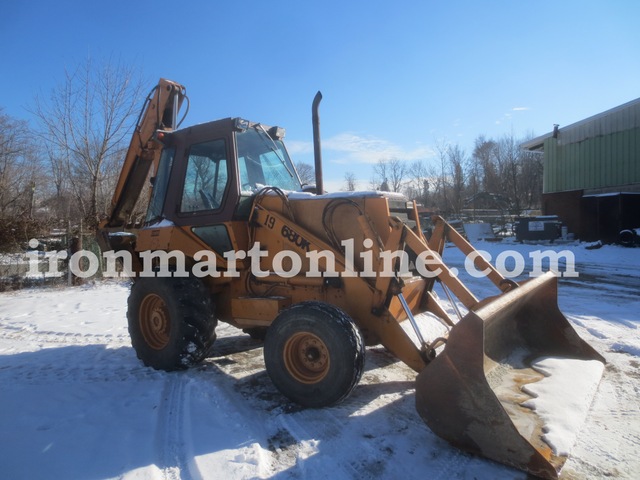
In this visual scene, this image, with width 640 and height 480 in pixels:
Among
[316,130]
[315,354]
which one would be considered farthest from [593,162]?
[315,354]

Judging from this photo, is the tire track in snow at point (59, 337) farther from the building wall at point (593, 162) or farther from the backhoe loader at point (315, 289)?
the building wall at point (593, 162)

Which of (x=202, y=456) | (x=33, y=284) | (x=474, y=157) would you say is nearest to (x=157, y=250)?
(x=202, y=456)

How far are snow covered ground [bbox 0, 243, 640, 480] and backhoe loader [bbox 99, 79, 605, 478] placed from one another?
0.26m

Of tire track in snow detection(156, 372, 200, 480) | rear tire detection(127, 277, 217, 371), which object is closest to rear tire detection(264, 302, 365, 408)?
tire track in snow detection(156, 372, 200, 480)

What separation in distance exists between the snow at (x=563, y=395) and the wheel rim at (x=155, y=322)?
12.4 ft

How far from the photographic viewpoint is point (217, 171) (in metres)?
4.93

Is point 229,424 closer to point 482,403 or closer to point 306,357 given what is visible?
point 306,357

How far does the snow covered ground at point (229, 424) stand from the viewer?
9.28 ft

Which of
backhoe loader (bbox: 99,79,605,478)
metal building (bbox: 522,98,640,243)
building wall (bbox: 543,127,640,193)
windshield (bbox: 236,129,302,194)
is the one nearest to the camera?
backhoe loader (bbox: 99,79,605,478)

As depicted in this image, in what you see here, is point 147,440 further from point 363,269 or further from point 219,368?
point 363,269

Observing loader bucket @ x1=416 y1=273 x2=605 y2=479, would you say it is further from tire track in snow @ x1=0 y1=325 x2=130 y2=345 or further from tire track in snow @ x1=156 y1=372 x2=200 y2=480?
tire track in snow @ x1=0 y1=325 x2=130 y2=345

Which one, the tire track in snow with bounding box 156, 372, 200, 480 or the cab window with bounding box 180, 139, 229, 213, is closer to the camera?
the tire track in snow with bounding box 156, 372, 200, 480

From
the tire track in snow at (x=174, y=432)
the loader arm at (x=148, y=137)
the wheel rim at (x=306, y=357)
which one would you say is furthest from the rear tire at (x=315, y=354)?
the loader arm at (x=148, y=137)

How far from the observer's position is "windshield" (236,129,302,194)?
5000mm
